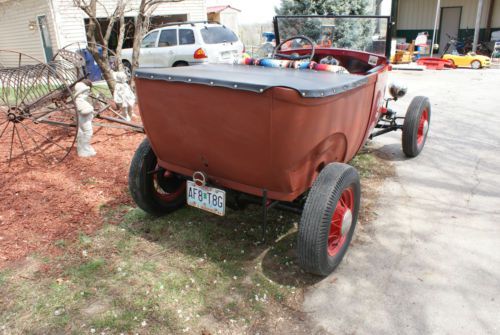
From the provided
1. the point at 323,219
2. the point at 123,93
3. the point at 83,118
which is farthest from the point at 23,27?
the point at 323,219

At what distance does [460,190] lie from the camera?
4266 millimetres

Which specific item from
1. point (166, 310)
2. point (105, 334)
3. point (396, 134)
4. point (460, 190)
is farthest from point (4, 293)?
point (396, 134)

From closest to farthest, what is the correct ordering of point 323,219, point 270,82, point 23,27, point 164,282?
point 270,82
point 323,219
point 164,282
point 23,27

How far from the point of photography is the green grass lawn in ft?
7.96

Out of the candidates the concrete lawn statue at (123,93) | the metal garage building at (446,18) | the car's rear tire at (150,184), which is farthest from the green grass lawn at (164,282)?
the metal garage building at (446,18)

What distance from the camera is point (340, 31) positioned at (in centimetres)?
473

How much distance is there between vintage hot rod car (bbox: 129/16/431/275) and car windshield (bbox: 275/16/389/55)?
4.26 ft

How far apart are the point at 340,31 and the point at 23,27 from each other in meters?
16.6

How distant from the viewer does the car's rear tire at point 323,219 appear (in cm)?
255

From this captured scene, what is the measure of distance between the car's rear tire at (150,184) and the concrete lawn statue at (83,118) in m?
1.60

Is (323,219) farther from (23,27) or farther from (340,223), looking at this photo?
(23,27)

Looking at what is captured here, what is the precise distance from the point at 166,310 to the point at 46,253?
125cm

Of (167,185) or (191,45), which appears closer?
(167,185)

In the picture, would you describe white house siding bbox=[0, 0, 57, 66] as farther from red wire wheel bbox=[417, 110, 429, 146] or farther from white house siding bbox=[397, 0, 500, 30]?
white house siding bbox=[397, 0, 500, 30]
